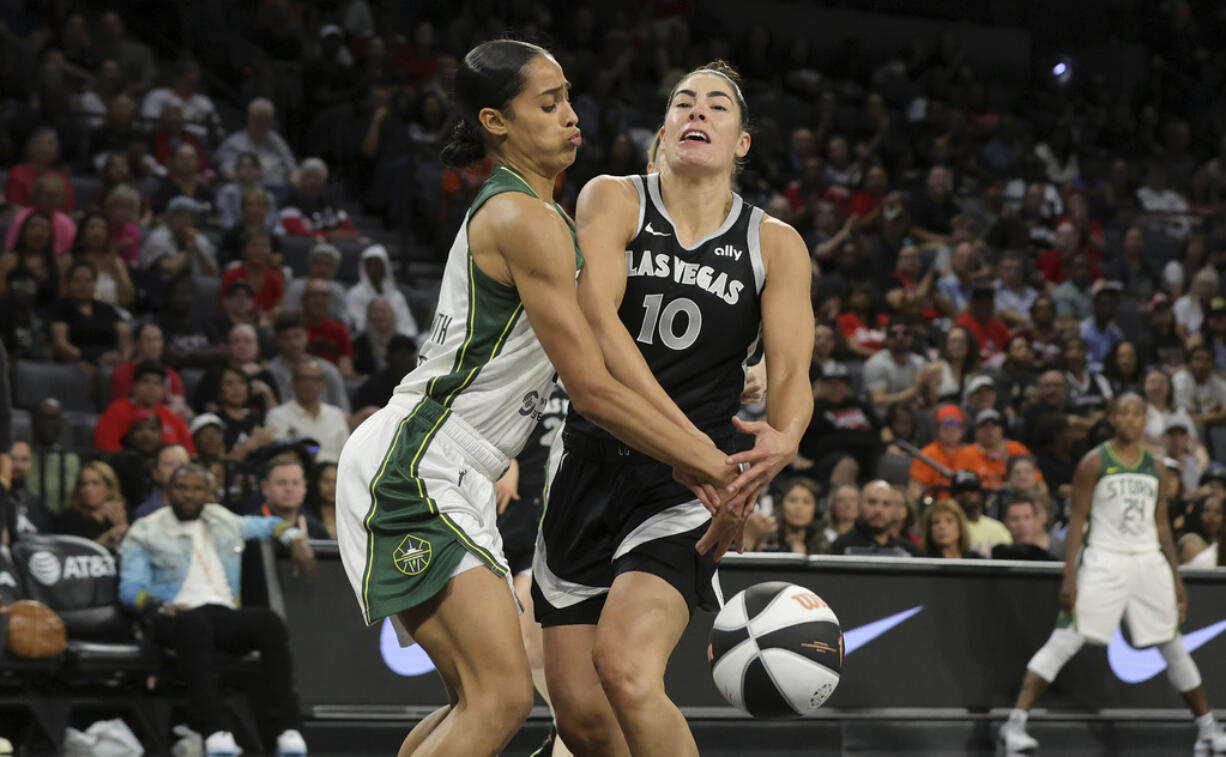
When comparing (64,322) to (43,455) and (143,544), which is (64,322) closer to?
(43,455)

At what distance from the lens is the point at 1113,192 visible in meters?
18.1

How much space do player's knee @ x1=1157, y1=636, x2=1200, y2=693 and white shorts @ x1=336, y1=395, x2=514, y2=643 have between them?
632cm

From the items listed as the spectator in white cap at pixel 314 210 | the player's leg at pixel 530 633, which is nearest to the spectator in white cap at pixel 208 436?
the player's leg at pixel 530 633

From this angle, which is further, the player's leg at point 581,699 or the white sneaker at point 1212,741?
the white sneaker at point 1212,741

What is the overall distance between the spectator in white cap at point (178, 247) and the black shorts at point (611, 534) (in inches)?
291

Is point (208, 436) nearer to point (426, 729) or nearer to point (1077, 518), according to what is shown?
point (1077, 518)

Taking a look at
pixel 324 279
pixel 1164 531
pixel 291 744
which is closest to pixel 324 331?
pixel 324 279

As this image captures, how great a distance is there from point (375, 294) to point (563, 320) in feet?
27.9

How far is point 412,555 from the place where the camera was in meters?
3.72

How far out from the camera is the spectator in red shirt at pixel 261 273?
37.2 feet

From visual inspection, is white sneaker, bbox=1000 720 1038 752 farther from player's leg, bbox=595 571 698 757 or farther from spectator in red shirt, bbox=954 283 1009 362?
spectator in red shirt, bbox=954 283 1009 362

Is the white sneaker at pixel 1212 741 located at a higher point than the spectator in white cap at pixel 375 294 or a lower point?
lower

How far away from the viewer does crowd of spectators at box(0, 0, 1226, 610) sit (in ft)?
32.4

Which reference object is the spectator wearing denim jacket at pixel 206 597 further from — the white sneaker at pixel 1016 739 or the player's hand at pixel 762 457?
the player's hand at pixel 762 457
